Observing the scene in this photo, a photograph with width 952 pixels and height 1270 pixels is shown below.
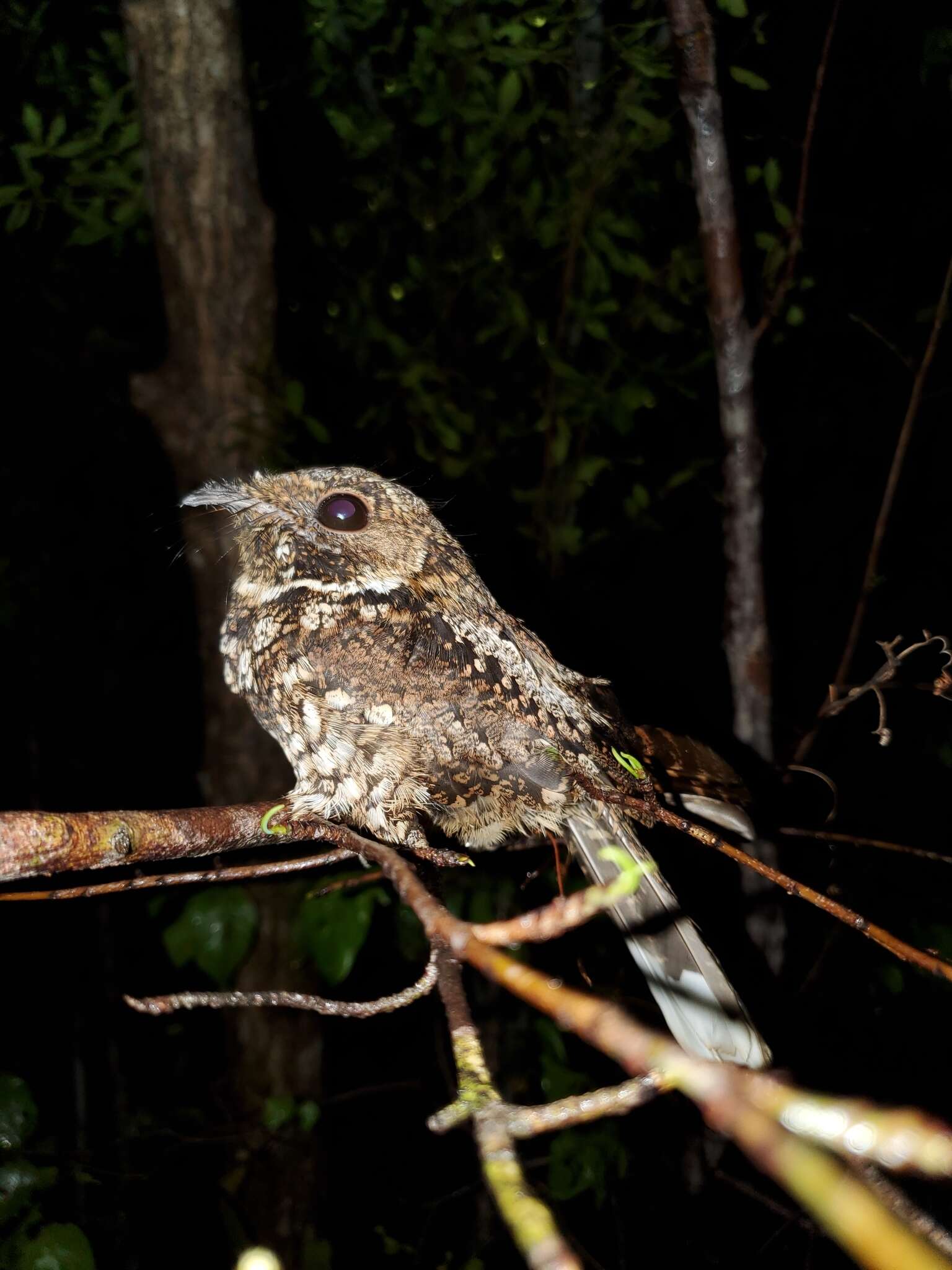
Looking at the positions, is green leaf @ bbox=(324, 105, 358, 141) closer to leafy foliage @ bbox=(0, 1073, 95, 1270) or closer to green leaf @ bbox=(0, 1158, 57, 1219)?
leafy foliage @ bbox=(0, 1073, 95, 1270)

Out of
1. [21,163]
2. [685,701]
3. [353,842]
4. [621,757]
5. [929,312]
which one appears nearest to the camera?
[353,842]

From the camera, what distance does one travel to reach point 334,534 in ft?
6.61

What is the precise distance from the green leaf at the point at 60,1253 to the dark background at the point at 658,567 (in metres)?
0.89

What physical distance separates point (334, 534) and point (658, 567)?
182 centimetres

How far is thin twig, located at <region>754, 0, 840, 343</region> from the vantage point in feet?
6.82

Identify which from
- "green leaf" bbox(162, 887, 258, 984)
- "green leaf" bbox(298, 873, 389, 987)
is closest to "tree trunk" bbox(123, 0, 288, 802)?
"green leaf" bbox(162, 887, 258, 984)

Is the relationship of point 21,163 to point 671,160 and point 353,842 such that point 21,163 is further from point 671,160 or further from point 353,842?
point 353,842

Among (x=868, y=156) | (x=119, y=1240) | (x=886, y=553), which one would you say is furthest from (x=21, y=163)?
(x=119, y=1240)

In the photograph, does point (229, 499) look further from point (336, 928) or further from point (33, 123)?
point (33, 123)

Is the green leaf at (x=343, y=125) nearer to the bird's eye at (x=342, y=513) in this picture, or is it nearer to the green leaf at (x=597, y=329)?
the green leaf at (x=597, y=329)

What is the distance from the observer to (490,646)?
1952mm

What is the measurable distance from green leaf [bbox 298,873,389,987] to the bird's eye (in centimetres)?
93

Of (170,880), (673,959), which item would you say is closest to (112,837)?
(170,880)

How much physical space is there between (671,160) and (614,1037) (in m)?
3.21
